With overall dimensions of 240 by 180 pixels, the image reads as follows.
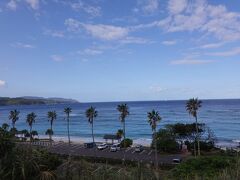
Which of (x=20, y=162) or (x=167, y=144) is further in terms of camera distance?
(x=167, y=144)

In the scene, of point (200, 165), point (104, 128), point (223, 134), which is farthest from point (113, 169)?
point (104, 128)

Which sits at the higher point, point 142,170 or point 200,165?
point 142,170

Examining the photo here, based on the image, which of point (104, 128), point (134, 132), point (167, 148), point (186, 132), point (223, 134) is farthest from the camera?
point (104, 128)

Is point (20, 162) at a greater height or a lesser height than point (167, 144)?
greater

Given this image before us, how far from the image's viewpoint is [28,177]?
9180 mm

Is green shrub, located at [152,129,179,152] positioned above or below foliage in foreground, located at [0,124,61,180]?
below

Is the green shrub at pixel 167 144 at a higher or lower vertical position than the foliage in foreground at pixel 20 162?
lower

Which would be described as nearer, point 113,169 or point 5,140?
point 113,169

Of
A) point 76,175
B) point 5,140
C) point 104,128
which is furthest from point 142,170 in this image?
point 104,128

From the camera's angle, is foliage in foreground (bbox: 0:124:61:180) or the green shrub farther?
the green shrub

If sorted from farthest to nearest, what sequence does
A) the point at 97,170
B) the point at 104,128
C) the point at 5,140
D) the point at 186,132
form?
the point at 104,128 < the point at 186,132 < the point at 5,140 < the point at 97,170

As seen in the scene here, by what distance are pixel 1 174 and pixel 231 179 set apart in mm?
5752

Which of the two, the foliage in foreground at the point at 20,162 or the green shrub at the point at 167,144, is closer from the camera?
the foliage in foreground at the point at 20,162

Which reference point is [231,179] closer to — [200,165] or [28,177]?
[28,177]
